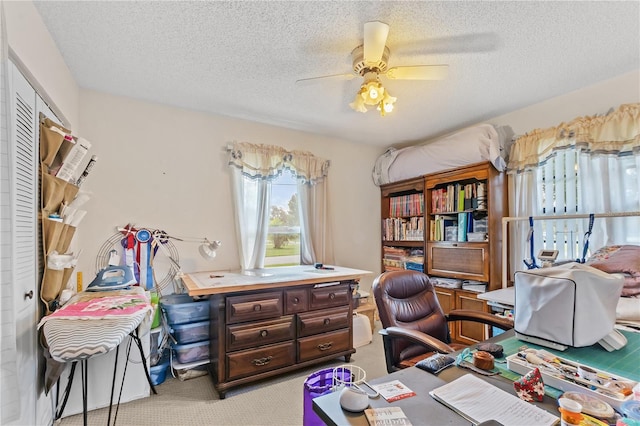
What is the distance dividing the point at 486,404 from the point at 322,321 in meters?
1.74

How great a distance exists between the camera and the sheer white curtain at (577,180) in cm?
216

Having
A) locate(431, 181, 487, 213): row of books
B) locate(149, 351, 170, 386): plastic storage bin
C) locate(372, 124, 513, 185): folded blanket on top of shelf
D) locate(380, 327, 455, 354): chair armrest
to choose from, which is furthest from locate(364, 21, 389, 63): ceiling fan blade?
locate(149, 351, 170, 386): plastic storage bin

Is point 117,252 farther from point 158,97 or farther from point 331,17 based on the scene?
point 331,17

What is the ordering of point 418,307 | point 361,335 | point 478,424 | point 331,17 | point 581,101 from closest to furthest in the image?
point 478,424 < point 331,17 < point 418,307 < point 581,101 < point 361,335

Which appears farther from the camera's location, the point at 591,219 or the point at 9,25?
the point at 591,219

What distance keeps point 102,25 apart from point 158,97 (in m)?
0.95

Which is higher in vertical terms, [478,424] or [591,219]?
[591,219]

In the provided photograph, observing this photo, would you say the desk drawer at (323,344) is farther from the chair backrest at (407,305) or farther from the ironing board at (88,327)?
the ironing board at (88,327)

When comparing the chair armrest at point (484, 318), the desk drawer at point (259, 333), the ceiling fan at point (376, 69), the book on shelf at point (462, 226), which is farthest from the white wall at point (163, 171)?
the chair armrest at point (484, 318)

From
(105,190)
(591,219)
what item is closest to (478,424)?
(591,219)

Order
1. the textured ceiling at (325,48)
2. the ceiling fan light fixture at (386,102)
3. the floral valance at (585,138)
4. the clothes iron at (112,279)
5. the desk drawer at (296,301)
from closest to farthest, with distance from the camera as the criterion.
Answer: the textured ceiling at (325,48)
the ceiling fan light fixture at (386,102)
the clothes iron at (112,279)
the floral valance at (585,138)
the desk drawer at (296,301)

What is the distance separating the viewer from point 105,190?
8.19 feet

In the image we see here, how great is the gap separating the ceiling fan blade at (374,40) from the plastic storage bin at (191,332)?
2331mm

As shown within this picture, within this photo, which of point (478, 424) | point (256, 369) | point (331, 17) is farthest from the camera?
point (256, 369)
